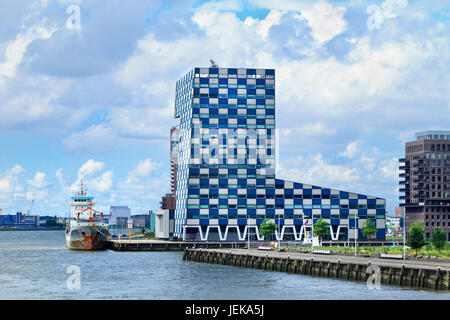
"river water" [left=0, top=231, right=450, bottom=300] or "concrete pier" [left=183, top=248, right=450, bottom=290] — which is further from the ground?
"concrete pier" [left=183, top=248, right=450, bottom=290]

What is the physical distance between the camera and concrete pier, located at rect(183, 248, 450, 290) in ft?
304

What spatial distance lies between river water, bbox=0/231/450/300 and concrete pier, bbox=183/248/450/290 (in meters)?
2.30

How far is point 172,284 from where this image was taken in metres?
106

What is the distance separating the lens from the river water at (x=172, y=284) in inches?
3552

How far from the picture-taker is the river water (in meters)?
90.2

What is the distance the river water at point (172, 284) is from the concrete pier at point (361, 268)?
90.6 inches

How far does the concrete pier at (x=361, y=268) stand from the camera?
304 feet

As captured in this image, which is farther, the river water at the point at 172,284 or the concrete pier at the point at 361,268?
the concrete pier at the point at 361,268

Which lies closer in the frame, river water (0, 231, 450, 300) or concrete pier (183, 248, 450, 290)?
river water (0, 231, 450, 300)

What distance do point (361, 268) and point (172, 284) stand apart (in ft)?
88.5

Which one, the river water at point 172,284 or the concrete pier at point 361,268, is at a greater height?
the concrete pier at point 361,268

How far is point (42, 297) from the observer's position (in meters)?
90.8
